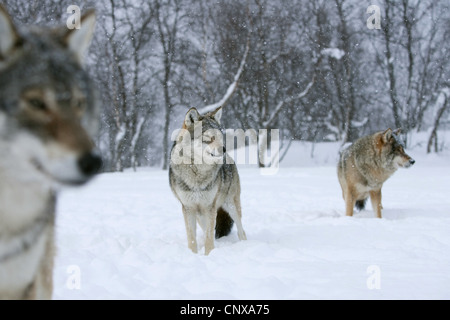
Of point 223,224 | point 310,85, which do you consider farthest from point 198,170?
point 310,85

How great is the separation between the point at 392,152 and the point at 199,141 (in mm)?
4203

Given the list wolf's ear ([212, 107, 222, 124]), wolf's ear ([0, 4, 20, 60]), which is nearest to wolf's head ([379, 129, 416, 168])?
wolf's ear ([212, 107, 222, 124])

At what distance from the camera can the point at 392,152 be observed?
7133 mm

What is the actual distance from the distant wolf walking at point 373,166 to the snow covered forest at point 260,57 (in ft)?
41.6

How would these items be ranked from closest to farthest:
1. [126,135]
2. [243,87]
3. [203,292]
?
[203,292], [243,87], [126,135]

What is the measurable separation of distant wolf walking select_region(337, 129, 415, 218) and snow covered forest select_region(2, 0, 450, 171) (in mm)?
12691

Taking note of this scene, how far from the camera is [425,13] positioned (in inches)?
826

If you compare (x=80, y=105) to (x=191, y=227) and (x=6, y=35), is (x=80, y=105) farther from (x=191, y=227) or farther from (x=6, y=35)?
(x=191, y=227)

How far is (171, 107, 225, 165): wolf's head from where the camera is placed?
4.87 meters

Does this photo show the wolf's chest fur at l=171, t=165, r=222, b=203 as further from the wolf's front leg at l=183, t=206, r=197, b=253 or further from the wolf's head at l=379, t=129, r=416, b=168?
the wolf's head at l=379, t=129, r=416, b=168

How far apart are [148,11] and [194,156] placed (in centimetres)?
1843

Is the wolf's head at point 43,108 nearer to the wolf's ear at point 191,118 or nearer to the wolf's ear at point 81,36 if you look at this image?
the wolf's ear at point 81,36
